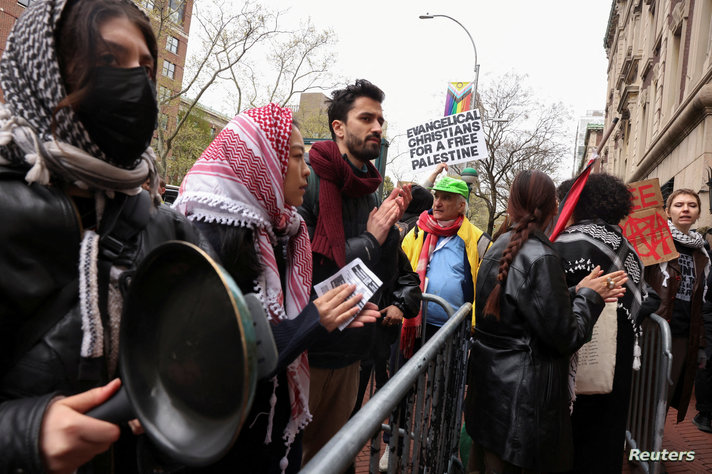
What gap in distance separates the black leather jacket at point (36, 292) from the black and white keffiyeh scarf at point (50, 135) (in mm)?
32

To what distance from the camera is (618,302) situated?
299 centimetres

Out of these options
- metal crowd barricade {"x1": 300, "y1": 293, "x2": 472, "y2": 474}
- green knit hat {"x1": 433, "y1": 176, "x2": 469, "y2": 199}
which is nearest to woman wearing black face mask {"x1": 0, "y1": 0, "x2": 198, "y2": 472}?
metal crowd barricade {"x1": 300, "y1": 293, "x2": 472, "y2": 474}

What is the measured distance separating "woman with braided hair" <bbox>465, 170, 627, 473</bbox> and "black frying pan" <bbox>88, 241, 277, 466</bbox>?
1928mm

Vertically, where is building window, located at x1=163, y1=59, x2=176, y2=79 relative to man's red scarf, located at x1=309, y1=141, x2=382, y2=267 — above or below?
above

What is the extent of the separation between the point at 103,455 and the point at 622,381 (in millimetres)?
3094

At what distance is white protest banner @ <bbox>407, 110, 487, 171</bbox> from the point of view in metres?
5.84

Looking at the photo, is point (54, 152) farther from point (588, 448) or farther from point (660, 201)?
point (660, 201)

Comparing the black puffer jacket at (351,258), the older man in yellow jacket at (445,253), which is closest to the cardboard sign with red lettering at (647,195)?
the older man in yellow jacket at (445,253)

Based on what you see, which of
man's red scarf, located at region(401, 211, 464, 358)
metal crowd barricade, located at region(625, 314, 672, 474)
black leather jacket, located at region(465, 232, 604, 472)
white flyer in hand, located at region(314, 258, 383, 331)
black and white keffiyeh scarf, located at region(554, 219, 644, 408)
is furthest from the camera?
man's red scarf, located at region(401, 211, 464, 358)

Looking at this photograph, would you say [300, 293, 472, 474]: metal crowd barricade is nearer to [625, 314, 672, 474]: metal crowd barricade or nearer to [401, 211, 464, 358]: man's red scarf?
[401, 211, 464, 358]: man's red scarf

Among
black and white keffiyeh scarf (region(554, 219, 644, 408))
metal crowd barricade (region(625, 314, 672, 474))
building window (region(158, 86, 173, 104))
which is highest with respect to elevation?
building window (region(158, 86, 173, 104))

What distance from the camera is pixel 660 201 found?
407 centimetres

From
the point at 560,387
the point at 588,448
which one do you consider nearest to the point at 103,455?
the point at 560,387

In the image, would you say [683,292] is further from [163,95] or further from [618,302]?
[163,95]
